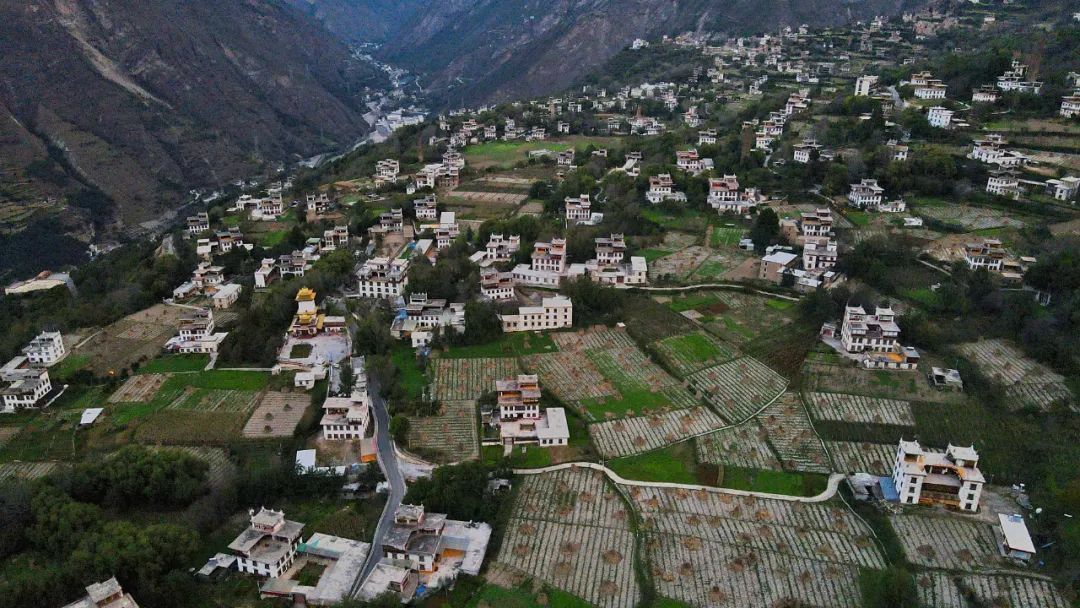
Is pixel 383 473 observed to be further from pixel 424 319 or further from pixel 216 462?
pixel 424 319

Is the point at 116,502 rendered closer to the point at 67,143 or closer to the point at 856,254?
the point at 856,254

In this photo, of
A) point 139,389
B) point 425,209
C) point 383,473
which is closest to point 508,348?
point 383,473

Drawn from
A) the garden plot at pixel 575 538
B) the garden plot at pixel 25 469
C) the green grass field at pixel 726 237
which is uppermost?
the green grass field at pixel 726 237

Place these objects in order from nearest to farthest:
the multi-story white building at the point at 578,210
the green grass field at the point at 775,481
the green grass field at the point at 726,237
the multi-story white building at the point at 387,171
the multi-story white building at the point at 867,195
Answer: the green grass field at the point at 775,481 < the green grass field at the point at 726,237 < the multi-story white building at the point at 867,195 < the multi-story white building at the point at 578,210 < the multi-story white building at the point at 387,171

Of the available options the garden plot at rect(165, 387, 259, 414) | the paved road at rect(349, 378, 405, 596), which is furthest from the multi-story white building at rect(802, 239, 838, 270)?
the garden plot at rect(165, 387, 259, 414)

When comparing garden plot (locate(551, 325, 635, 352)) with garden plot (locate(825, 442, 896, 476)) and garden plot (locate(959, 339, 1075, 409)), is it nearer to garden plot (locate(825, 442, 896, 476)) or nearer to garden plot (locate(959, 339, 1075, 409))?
garden plot (locate(825, 442, 896, 476))

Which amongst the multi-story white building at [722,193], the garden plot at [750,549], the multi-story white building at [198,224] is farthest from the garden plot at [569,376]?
the multi-story white building at [198,224]

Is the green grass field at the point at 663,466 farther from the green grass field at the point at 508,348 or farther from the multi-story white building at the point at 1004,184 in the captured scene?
the multi-story white building at the point at 1004,184

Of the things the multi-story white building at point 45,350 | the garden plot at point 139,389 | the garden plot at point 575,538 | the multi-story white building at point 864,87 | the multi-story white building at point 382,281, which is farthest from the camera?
the multi-story white building at point 864,87
